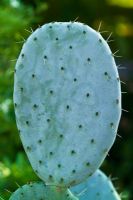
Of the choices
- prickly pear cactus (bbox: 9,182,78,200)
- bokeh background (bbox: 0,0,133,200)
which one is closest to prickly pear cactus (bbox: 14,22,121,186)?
prickly pear cactus (bbox: 9,182,78,200)

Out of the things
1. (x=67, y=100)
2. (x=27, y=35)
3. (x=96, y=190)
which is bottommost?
(x=96, y=190)

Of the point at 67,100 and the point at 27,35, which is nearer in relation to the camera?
the point at 67,100

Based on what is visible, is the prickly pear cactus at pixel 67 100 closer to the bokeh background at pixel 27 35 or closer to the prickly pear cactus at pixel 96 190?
the prickly pear cactus at pixel 96 190

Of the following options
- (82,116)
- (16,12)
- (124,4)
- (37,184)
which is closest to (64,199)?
(37,184)

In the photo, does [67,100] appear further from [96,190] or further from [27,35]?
[27,35]

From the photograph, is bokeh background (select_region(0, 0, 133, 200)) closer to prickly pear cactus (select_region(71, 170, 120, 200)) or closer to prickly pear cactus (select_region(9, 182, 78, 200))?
prickly pear cactus (select_region(71, 170, 120, 200))

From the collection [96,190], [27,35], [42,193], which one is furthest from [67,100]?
[27,35]
